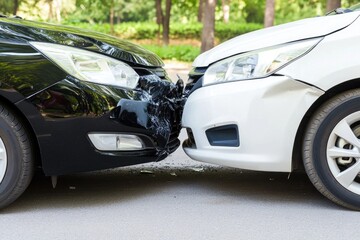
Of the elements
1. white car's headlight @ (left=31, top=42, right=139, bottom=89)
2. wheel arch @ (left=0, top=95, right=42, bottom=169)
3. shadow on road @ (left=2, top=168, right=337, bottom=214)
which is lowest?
shadow on road @ (left=2, top=168, right=337, bottom=214)

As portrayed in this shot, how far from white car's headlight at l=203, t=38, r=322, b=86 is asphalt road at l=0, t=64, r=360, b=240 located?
36.8 inches

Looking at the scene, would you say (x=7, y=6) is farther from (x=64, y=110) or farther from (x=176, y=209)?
(x=176, y=209)

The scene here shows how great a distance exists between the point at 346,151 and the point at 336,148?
0.07 meters

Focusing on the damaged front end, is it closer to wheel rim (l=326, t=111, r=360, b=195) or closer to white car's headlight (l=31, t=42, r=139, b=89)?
white car's headlight (l=31, t=42, r=139, b=89)

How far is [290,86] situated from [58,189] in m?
2.02

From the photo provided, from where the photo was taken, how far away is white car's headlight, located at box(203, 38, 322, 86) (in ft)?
10.6

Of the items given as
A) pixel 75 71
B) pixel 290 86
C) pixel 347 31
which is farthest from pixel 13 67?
pixel 347 31

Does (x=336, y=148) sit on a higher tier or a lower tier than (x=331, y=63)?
lower

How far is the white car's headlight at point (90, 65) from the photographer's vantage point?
10.5ft

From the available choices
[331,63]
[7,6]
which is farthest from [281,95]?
[7,6]

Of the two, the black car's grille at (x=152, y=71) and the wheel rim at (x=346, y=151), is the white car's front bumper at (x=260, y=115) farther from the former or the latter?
the black car's grille at (x=152, y=71)

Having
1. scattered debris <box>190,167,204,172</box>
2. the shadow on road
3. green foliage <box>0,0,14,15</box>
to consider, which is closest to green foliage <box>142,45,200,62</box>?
green foliage <box>0,0,14,15</box>

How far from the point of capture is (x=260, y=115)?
10.6 ft

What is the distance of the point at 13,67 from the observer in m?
3.14
